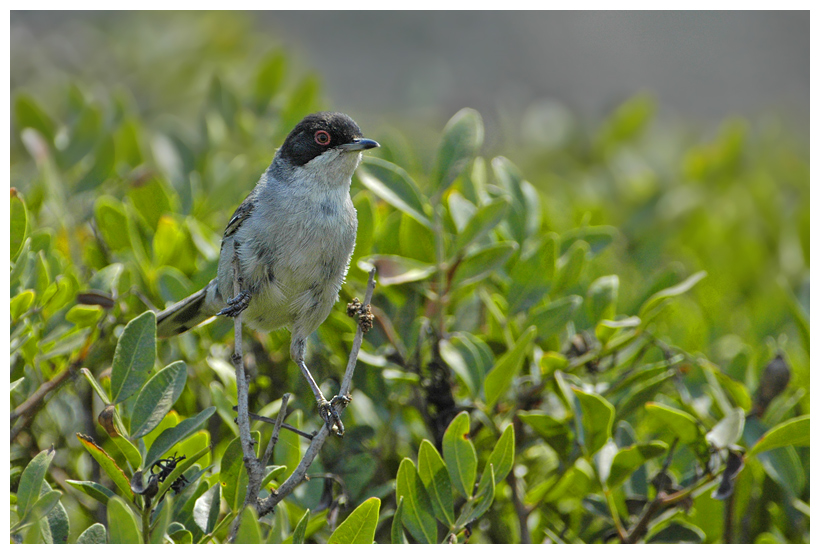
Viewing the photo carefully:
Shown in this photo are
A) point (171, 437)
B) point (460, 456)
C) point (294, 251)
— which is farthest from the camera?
point (294, 251)

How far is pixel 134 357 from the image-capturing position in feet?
7.30

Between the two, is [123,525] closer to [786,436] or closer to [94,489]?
[94,489]

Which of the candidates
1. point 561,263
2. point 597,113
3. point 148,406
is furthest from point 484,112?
point 148,406

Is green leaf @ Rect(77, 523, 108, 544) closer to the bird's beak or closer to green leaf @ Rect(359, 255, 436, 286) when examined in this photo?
green leaf @ Rect(359, 255, 436, 286)

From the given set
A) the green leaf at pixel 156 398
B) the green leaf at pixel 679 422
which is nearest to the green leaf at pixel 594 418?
the green leaf at pixel 679 422

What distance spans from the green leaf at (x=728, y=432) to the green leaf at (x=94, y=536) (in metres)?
1.86

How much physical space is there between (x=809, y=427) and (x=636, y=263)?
2146 millimetres

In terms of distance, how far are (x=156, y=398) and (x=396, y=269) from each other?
100 cm

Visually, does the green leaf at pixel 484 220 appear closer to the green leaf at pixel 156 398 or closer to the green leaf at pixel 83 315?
the green leaf at pixel 156 398

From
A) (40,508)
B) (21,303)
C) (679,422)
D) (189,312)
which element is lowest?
(679,422)

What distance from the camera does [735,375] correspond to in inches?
129

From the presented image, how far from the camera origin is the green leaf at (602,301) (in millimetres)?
3096

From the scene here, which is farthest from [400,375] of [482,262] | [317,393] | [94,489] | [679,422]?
[94,489]

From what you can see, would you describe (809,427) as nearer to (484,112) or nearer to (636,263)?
(636,263)
